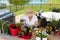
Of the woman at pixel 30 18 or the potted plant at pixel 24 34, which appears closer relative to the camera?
the potted plant at pixel 24 34

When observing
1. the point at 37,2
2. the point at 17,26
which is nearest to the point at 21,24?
the point at 17,26

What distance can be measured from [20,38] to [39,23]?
2.29 ft

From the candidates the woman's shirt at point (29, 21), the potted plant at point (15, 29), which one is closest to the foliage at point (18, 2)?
the woman's shirt at point (29, 21)

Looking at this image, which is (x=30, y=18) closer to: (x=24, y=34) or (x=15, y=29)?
(x=15, y=29)

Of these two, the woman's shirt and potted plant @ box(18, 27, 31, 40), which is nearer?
potted plant @ box(18, 27, 31, 40)

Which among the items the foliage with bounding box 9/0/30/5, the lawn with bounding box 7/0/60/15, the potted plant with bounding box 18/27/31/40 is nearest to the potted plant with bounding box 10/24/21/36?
the potted plant with bounding box 18/27/31/40

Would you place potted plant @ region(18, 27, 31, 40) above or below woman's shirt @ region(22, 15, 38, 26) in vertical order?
below

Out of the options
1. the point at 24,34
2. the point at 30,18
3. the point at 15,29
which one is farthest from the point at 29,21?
the point at 24,34

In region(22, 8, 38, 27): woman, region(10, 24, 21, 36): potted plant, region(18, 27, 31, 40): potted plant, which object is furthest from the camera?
region(22, 8, 38, 27): woman

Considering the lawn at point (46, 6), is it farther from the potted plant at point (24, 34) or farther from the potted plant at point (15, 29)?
the potted plant at point (24, 34)

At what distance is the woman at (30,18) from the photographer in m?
3.98

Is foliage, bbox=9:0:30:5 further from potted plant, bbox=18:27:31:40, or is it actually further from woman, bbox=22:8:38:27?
potted plant, bbox=18:27:31:40

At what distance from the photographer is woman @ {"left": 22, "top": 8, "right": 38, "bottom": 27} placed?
3.98 m

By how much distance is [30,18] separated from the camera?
156 inches
